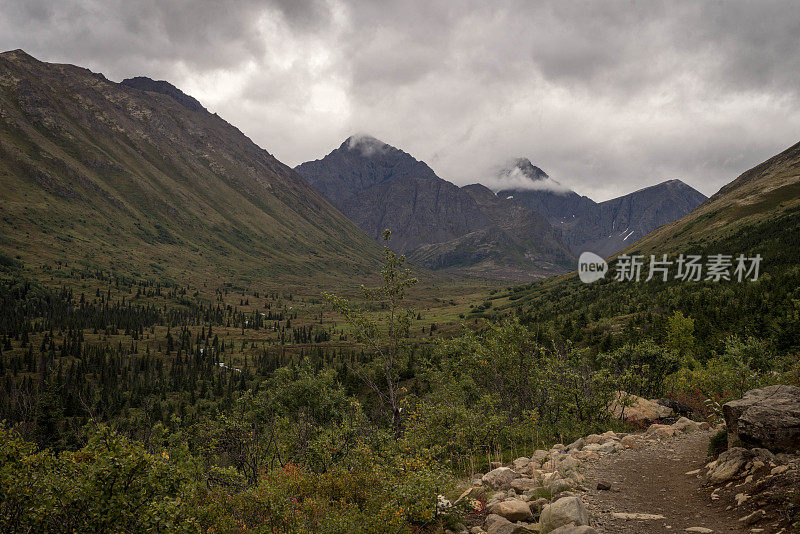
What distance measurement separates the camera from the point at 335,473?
1795cm

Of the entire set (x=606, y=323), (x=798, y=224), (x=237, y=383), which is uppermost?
(x=798, y=224)

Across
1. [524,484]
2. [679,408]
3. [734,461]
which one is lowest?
[679,408]

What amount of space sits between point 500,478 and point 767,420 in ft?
36.1

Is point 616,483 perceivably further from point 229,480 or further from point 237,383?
point 237,383

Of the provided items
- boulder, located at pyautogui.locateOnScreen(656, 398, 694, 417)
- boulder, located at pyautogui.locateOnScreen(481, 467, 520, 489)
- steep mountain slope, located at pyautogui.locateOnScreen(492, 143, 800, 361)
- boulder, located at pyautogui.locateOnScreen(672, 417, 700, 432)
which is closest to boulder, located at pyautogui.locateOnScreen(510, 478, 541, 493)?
boulder, located at pyautogui.locateOnScreen(481, 467, 520, 489)

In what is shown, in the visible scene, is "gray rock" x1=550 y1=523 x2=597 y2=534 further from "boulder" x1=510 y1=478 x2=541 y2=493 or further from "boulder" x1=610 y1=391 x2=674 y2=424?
"boulder" x1=610 y1=391 x2=674 y2=424

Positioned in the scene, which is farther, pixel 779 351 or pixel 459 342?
pixel 779 351

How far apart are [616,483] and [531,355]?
19.0 metres

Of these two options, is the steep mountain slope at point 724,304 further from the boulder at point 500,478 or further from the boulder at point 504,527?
the boulder at point 504,527

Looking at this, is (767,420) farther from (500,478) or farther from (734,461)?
(500,478)

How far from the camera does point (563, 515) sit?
41.4ft

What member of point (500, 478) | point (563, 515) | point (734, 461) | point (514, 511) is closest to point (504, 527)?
point (514, 511)

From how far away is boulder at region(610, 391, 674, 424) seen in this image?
3070 centimetres

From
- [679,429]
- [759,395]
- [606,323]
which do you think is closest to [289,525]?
[759,395]
